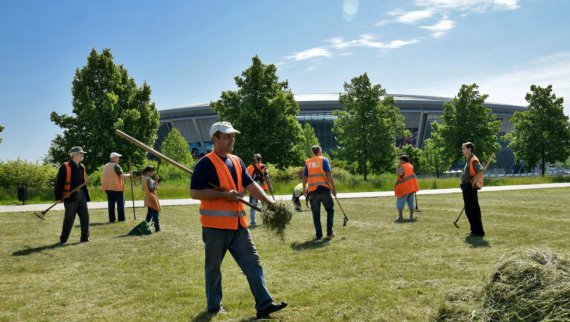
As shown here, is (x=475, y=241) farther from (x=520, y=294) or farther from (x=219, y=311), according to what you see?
(x=219, y=311)

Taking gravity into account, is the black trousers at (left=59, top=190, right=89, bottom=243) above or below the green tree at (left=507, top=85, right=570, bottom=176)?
below

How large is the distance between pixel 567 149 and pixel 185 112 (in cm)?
6080

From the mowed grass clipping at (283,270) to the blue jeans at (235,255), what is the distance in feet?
0.96

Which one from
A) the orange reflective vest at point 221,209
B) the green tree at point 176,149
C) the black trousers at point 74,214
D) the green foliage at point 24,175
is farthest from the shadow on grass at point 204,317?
the green tree at point 176,149

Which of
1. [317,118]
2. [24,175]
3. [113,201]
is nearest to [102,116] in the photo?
[24,175]

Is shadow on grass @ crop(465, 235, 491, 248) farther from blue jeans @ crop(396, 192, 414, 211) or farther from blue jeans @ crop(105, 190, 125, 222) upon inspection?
blue jeans @ crop(105, 190, 125, 222)

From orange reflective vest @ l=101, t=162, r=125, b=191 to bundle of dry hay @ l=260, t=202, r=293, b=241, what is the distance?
34.1 ft

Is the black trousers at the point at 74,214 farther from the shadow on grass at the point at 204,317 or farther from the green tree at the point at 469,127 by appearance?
the green tree at the point at 469,127

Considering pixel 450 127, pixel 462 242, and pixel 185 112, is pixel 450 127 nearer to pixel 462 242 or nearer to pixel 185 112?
pixel 462 242

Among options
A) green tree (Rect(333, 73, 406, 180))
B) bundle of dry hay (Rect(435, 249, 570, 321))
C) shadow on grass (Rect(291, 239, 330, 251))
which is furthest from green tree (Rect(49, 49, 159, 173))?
bundle of dry hay (Rect(435, 249, 570, 321))

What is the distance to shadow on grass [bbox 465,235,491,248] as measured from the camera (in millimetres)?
9118

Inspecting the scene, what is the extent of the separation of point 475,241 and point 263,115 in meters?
29.9

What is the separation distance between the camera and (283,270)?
7.64m

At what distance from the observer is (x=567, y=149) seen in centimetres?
4481
